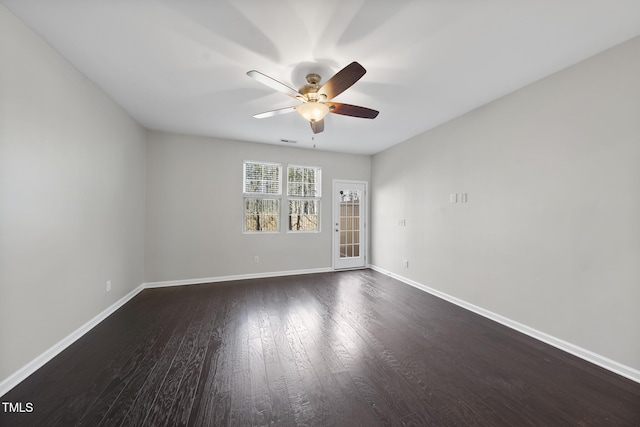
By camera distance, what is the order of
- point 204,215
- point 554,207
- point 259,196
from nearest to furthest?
1. point 554,207
2. point 204,215
3. point 259,196

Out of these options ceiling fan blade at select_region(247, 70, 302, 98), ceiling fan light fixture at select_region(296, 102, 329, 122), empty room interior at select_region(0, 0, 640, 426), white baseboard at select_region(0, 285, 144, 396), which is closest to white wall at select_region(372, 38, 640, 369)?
empty room interior at select_region(0, 0, 640, 426)

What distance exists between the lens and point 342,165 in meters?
5.30

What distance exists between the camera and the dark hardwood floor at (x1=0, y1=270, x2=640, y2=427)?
1.50m

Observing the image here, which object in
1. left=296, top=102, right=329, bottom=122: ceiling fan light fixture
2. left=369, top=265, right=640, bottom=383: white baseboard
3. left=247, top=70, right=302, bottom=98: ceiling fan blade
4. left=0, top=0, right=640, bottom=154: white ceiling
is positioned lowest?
left=369, top=265, right=640, bottom=383: white baseboard

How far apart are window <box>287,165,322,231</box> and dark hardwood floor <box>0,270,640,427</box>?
227 centimetres

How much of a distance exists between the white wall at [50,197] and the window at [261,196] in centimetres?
198

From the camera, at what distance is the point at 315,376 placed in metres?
1.86

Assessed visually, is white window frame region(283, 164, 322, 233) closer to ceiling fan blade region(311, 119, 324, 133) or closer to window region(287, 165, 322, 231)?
window region(287, 165, 322, 231)

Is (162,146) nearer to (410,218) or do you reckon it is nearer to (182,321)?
(182,321)

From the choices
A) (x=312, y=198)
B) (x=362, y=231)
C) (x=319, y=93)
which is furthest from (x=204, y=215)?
(x=362, y=231)

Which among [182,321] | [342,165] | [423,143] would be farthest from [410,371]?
[342,165]

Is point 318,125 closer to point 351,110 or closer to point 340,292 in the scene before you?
point 351,110

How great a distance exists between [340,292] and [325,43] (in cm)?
331

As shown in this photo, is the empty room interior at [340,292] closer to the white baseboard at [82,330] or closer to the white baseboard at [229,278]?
Result: the white baseboard at [82,330]
